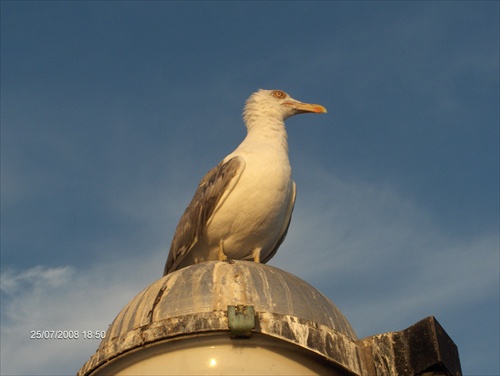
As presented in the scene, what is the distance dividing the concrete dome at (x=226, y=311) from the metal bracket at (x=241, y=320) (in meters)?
0.03

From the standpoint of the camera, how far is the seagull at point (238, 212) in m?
6.94

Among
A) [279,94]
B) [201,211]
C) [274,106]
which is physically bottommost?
[201,211]

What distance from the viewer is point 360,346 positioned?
4492 millimetres

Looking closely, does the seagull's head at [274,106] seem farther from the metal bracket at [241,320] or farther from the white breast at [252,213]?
the metal bracket at [241,320]

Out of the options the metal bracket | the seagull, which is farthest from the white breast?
the metal bracket

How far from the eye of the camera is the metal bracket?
4145mm

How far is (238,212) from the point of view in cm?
695

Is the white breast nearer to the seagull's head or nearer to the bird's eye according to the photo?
the seagull's head

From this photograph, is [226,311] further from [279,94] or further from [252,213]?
[279,94]

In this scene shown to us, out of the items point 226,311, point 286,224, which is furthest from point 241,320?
point 286,224

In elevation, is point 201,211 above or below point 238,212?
above

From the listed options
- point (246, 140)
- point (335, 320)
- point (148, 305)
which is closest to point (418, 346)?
point (335, 320)

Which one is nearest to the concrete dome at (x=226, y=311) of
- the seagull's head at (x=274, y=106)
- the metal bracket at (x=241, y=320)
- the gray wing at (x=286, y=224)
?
the metal bracket at (x=241, y=320)

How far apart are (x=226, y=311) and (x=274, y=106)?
495 cm
